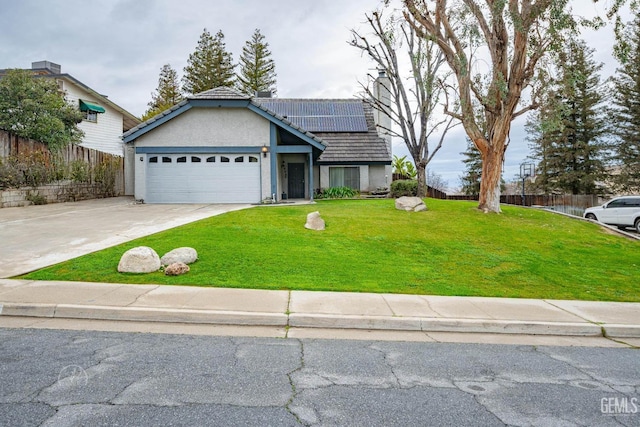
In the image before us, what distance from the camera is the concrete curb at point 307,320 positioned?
5.46m

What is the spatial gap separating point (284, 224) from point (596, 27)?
13.3 meters

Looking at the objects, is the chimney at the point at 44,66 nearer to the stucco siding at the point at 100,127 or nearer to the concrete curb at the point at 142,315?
the stucco siding at the point at 100,127

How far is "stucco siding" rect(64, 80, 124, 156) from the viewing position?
2688cm

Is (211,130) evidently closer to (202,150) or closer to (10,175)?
(202,150)

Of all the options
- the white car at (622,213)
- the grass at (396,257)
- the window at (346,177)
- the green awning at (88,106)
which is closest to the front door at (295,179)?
the window at (346,177)

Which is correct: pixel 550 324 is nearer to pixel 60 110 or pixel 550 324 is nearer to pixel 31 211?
pixel 31 211

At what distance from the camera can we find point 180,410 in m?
3.05

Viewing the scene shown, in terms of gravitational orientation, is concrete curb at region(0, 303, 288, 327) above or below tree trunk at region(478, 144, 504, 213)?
below

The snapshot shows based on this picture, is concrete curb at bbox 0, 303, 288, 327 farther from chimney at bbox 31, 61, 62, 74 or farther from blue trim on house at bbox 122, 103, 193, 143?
chimney at bbox 31, 61, 62, 74

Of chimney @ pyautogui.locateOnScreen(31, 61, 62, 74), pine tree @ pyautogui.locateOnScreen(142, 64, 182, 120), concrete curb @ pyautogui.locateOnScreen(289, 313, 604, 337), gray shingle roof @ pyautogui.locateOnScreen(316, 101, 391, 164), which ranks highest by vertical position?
pine tree @ pyautogui.locateOnScreen(142, 64, 182, 120)

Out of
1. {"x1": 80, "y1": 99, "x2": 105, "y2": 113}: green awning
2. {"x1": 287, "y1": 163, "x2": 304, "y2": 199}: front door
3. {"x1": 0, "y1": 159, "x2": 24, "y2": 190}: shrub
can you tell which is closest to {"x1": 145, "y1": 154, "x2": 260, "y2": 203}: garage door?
{"x1": 287, "y1": 163, "x2": 304, "y2": 199}: front door

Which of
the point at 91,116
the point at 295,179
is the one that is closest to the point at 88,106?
the point at 91,116

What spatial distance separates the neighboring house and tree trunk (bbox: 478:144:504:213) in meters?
25.0

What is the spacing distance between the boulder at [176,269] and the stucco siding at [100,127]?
23.5 m
